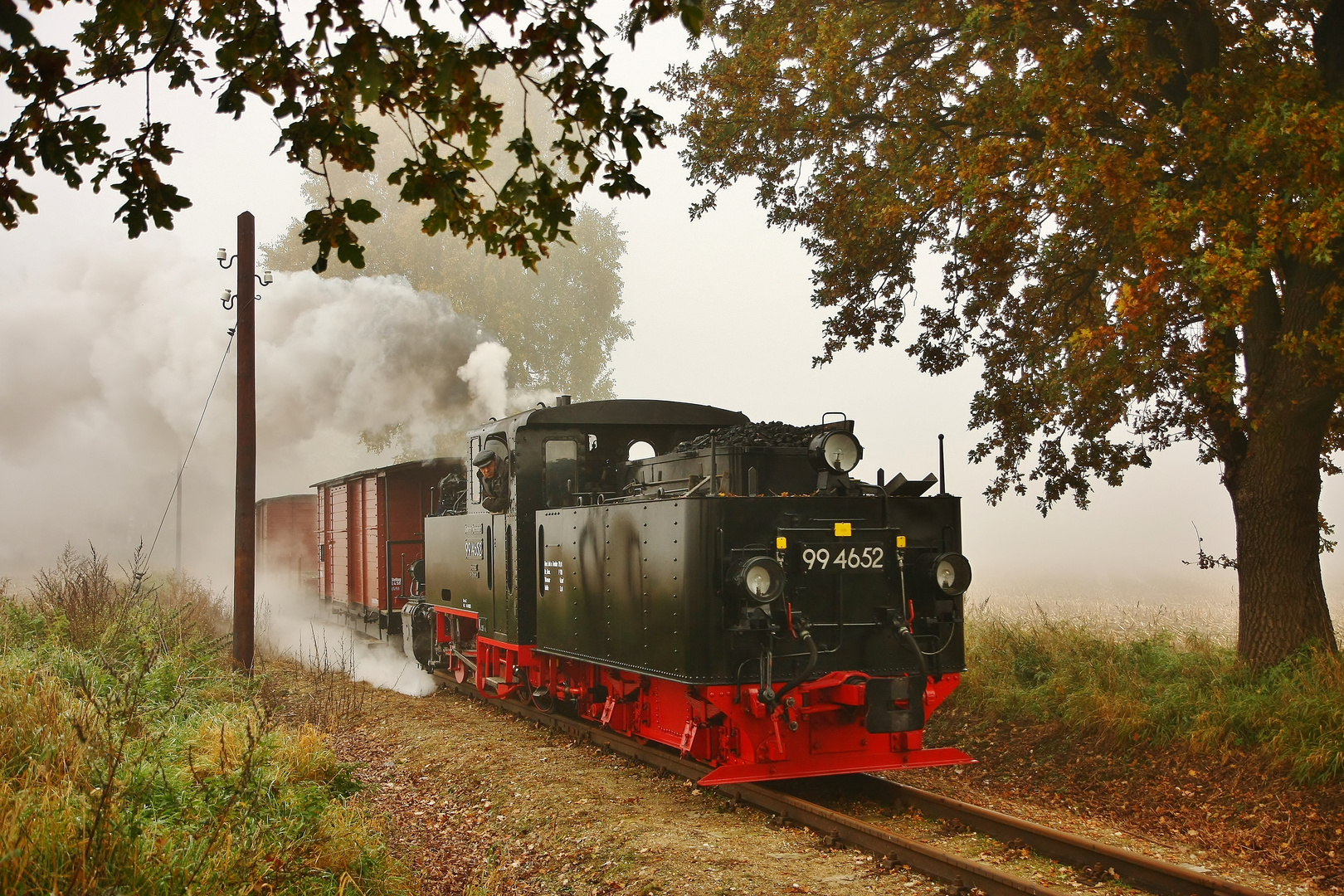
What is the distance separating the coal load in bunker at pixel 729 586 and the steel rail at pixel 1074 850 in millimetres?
394

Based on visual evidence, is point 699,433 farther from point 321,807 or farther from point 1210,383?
point 321,807

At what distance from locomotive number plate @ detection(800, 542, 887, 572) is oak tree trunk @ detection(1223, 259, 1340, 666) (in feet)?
11.3

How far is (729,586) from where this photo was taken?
6926 millimetres

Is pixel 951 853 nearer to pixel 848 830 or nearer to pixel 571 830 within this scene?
pixel 848 830

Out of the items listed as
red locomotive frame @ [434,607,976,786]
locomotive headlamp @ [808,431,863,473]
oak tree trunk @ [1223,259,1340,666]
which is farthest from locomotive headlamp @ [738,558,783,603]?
oak tree trunk @ [1223,259,1340,666]

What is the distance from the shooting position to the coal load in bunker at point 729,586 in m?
6.92

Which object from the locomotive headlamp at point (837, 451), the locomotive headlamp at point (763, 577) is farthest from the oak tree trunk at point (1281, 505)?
the locomotive headlamp at point (763, 577)

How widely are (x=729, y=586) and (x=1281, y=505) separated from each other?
5121mm

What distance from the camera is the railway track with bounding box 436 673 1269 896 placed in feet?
16.8

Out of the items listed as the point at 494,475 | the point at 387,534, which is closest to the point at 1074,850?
the point at 494,475

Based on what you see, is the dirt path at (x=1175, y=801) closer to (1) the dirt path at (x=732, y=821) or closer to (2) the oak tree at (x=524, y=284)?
(1) the dirt path at (x=732, y=821)

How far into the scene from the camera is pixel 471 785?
7785 millimetres

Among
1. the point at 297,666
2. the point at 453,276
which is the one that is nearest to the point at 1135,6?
the point at 297,666

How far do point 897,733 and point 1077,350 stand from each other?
319cm
